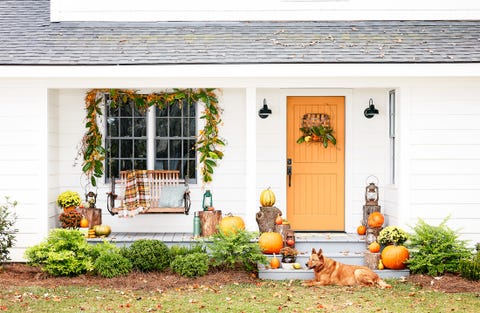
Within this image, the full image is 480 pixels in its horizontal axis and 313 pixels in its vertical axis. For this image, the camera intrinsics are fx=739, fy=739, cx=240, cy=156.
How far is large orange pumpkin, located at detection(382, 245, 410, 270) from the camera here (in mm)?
10000

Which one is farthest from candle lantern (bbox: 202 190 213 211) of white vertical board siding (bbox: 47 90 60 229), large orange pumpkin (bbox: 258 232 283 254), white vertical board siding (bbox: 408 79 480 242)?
white vertical board siding (bbox: 408 79 480 242)

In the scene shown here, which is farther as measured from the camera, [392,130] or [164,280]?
[392,130]

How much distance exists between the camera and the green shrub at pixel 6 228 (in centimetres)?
1016

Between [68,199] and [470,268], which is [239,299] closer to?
[470,268]

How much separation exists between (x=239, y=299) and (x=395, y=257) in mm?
2537

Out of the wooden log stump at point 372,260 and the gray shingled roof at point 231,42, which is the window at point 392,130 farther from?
the wooden log stump at point 372,260

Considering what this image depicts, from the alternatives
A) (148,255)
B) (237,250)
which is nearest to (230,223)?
(237,250)

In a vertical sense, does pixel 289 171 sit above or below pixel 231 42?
below

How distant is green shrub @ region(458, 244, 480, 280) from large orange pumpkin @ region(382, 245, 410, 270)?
0.75m

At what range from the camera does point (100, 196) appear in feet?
39.1

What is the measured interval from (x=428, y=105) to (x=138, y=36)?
4496mm

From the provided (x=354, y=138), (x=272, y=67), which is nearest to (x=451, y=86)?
(x=354, y=138)

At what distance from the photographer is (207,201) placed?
11.7 metres

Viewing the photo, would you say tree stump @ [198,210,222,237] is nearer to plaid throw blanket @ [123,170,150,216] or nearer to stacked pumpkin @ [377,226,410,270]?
plaid throw blanket @ [123,170,150,216]
